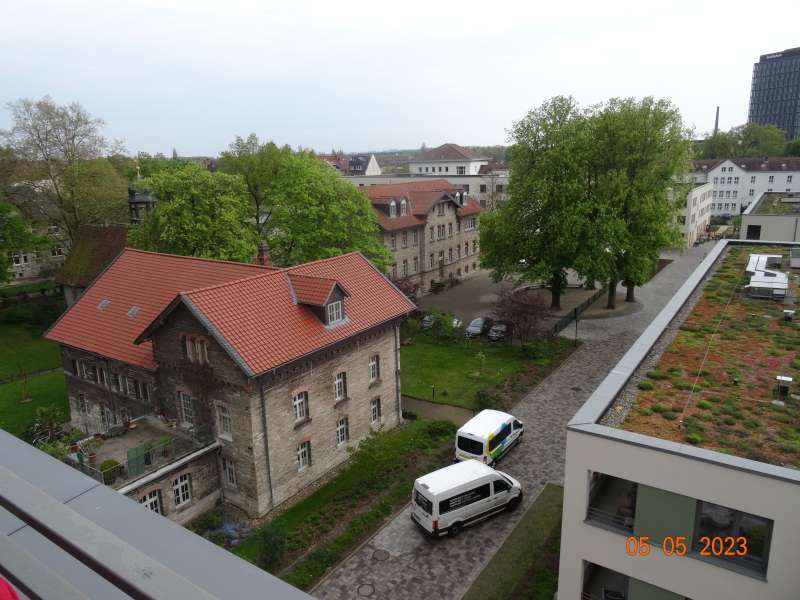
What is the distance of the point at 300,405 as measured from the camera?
21.7 meters

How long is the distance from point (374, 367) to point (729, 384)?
14.0 metres

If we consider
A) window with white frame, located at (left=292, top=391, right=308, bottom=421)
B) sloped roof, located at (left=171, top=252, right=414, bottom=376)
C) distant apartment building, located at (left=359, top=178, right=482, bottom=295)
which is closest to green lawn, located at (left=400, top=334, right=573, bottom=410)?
sloped roof, located at (left=171, top=252, right=414, bottom=376)

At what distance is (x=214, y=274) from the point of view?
24.8 meters

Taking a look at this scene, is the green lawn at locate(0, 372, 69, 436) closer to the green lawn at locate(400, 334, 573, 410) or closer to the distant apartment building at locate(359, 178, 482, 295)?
the green lawn at locate(400, 334, 573, 410)

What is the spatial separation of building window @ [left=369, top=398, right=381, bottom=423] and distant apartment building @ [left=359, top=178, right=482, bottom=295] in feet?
66.2

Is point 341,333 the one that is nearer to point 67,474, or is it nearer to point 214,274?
point 214,274

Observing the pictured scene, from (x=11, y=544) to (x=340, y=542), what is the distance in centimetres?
1811

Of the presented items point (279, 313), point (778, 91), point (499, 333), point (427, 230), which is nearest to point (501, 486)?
point (279, 313)

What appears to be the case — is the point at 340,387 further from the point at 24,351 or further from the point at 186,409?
the point at 24,351

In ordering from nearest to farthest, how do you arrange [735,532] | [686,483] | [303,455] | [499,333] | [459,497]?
[735,532] → [686,483] → [459,497] → [303,455] → [499,333]

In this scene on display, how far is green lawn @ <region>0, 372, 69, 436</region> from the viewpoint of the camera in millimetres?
29438

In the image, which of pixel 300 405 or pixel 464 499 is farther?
pixel 300 405

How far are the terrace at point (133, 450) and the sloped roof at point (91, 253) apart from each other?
25566 millimetres

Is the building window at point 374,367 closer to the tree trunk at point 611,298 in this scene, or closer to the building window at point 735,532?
the building window at point 735,532
